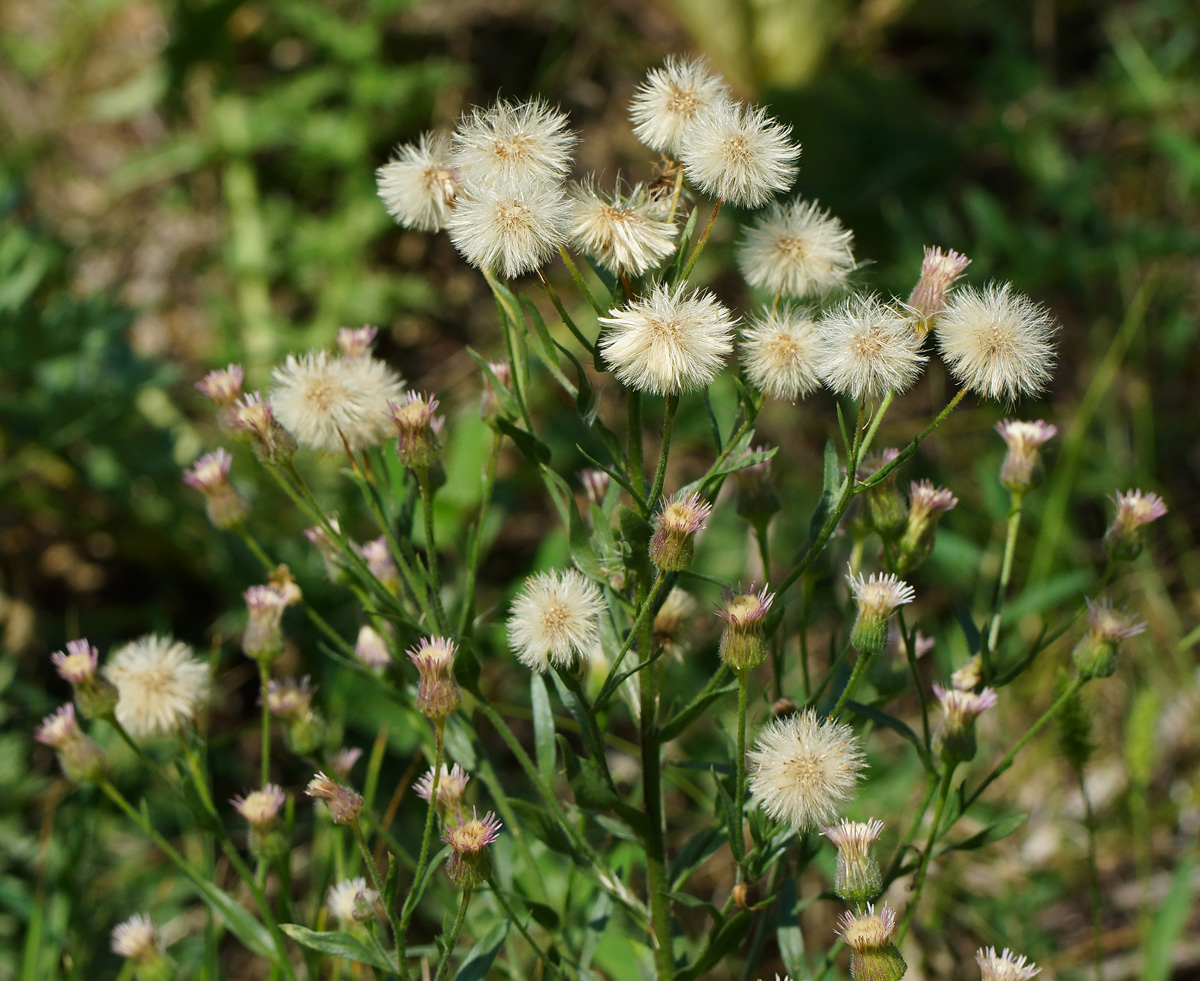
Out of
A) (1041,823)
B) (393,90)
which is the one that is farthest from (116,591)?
(1041,823)

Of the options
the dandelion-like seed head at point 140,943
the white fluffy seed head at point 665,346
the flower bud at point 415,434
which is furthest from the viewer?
the dandelion-like seed head at point 140,943

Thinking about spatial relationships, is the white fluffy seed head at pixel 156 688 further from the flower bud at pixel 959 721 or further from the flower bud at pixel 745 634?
the flower bud at pixel 959 721

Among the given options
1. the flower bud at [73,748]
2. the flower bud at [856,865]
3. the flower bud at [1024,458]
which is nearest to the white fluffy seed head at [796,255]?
the flower bud at [1024,458]

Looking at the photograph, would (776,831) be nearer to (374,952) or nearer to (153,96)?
(374,952)

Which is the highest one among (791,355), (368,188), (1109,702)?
(368,188)

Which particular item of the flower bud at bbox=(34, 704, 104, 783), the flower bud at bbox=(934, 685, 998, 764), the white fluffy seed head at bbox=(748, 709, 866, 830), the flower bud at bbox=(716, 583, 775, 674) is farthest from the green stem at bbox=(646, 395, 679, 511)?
the flower bud at bbox=(34, 704, 104, 783)

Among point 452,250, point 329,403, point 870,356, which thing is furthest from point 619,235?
point 452,250

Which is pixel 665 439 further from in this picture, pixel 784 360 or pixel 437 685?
pixel 437 685

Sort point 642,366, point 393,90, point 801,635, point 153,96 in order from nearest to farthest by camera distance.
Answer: point 642,366 → point 801,635 → point 393,90 → point 153,96
